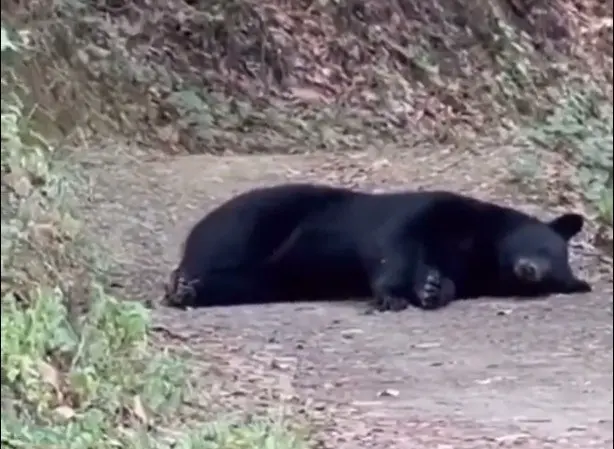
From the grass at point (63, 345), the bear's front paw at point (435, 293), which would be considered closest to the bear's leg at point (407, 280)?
→ the bear's front paw at point (435, 293)

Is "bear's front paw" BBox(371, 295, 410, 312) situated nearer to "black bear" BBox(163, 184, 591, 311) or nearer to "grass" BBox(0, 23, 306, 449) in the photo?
"black bear" BBox(163, 184, 591, 311)

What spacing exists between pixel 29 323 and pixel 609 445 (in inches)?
27.8

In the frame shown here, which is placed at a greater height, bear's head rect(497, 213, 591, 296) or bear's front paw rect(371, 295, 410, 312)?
bear's head rect(497, 213, 591, 296)

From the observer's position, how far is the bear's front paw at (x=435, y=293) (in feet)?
8.48

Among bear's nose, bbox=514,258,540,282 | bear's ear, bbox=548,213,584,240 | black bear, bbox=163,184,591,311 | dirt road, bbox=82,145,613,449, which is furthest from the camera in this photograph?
bear's nose, bbox=514,258,540,282

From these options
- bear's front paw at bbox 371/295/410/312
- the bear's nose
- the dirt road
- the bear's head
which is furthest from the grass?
the bear's nose

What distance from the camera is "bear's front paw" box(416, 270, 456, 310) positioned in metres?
2.59

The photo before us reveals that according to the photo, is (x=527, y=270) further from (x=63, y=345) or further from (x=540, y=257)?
(x=63, y=345)

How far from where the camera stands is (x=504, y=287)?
262 centimetres

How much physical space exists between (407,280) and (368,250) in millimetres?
469

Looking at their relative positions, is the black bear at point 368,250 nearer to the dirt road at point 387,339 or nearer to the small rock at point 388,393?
the dirt road at point 387,339

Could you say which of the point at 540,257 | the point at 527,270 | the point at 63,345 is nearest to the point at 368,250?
the point at 527,270

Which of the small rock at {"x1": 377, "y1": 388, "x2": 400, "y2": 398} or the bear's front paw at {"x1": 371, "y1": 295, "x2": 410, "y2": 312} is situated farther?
the bear's front paw at {"x1": 371, "y1": 295, "x2": 410, "y2": 312}

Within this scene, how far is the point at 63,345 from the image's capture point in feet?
6.89
